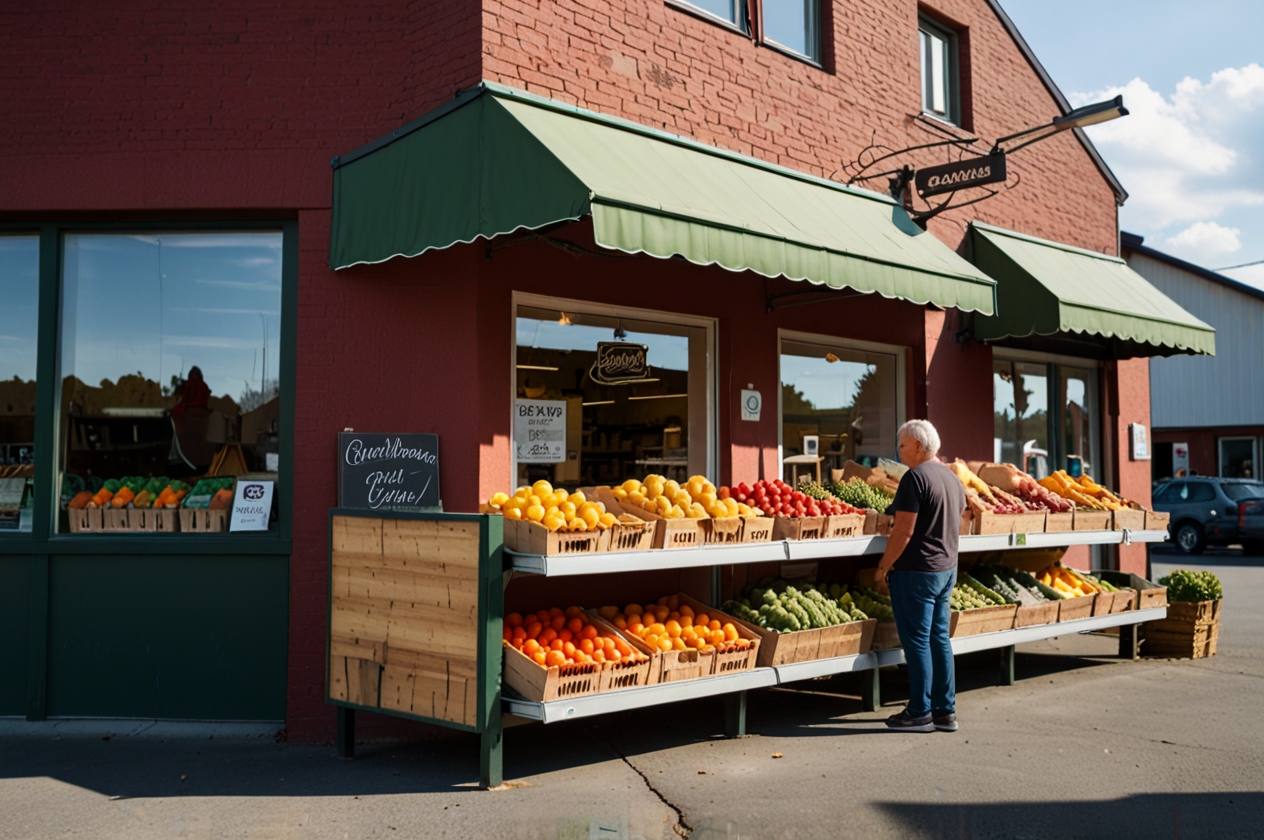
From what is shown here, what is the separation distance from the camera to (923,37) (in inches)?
423

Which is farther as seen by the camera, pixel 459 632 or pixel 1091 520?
pixel 1091 520

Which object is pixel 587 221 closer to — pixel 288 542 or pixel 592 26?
pixel 592 26

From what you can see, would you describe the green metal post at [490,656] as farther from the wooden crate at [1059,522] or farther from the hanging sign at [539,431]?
the wooden crate at [1059,522]

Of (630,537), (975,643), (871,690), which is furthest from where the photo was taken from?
(975,643)

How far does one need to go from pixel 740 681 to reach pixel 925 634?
1361mm

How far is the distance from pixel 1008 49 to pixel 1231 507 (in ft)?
48.7

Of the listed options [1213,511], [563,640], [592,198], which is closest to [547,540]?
[563,640]

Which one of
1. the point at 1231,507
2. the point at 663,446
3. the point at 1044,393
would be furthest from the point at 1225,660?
the point at 1231,507

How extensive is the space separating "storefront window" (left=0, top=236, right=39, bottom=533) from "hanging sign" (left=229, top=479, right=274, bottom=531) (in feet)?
4.83

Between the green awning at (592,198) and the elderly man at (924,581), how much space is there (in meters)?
1.45

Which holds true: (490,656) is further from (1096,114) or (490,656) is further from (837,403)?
(1096,114)

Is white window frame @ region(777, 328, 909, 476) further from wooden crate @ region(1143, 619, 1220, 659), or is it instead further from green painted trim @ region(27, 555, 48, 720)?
green painted trim @ region(27, 555, 48, 720)

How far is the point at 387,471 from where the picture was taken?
6.58m

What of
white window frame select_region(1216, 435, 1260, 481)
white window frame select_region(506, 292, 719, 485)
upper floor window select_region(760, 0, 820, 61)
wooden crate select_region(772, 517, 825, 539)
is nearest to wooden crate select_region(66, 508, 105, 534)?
white window frame select_region(506, 292, 719, 485)
